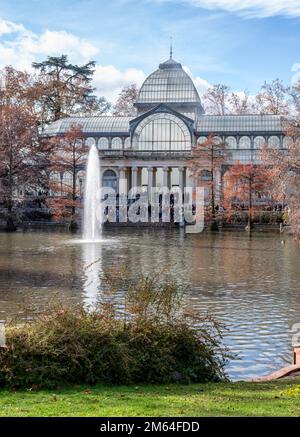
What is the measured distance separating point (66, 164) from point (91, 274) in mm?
34260

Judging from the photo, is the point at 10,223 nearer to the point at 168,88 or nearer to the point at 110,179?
the point at 110,179

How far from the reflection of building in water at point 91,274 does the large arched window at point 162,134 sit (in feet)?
114

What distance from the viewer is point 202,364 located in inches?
413

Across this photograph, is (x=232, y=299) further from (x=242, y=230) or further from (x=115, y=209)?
(x=115, y=209)

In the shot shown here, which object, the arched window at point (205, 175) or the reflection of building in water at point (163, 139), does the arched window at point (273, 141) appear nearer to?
the reflection of building in water at point (163, 139)

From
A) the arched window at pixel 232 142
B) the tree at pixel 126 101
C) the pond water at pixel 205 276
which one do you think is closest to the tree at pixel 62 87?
the tree at pixel 126 101

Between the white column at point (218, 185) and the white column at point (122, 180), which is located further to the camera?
the white column at point (122, 180)

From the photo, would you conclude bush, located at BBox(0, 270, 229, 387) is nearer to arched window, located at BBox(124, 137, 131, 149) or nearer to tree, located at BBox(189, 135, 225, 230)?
tree, located at BBox(189, 135, 225, 230)

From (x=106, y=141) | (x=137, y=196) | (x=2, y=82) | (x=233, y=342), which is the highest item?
(x=2, y=82)

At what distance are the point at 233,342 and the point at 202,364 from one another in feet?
9.68

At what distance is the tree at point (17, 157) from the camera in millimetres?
50578

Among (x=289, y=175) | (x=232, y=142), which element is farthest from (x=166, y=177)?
(x=289, y=175)

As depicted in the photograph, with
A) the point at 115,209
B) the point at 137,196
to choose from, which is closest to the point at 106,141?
the point at 137,196

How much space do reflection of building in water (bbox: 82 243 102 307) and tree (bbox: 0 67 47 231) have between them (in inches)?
701
